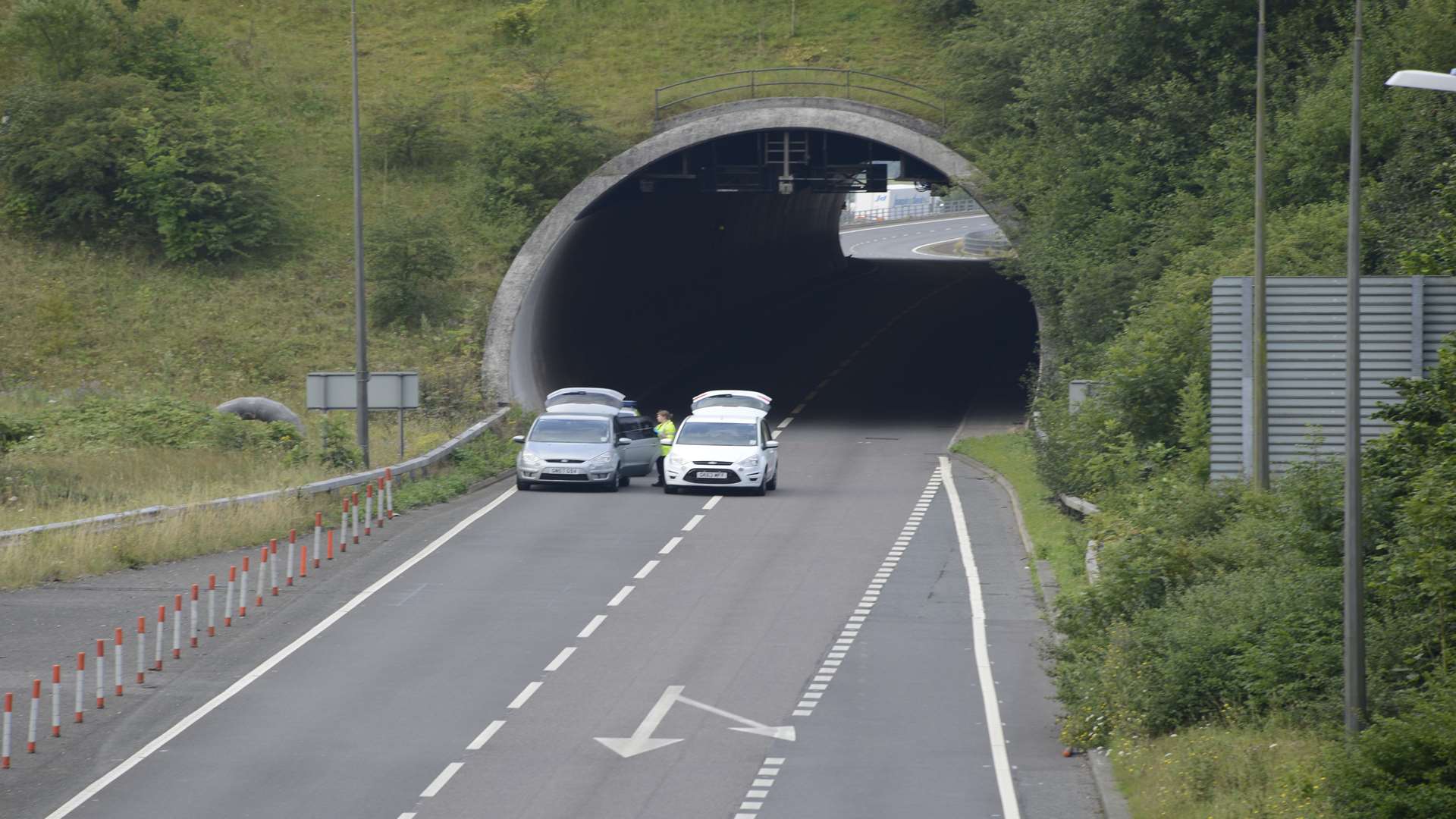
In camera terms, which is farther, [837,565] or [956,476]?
[956,476]

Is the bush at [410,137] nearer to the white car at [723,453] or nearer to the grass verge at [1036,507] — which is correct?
the white car at [723,453]

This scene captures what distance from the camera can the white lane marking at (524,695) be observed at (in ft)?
56.9

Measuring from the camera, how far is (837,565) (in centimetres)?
2514

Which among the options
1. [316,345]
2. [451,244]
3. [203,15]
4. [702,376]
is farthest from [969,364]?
[203,15]

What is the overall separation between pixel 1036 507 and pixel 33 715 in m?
18.3

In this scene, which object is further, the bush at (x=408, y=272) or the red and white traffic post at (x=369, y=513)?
the bush at (x=408, y=272)

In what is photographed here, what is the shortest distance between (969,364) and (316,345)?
68.4ft

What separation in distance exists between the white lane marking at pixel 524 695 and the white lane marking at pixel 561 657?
24.9 inches

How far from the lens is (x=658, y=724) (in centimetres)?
1670

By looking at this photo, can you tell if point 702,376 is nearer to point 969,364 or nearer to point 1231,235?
point 969,364

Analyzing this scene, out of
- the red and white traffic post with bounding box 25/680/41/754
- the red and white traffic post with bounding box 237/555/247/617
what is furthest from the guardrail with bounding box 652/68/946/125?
the red and white traffic post with bounding box 25/680/41/754

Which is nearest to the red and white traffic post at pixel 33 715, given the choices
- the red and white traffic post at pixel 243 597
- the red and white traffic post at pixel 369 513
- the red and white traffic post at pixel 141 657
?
the red and white traffic post at pixel 141 657

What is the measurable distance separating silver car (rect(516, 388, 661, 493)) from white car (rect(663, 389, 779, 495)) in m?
0.97

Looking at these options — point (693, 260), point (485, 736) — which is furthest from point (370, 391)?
point (693, 260)
